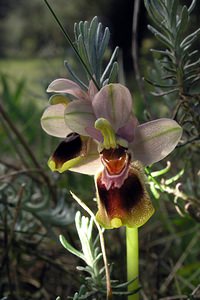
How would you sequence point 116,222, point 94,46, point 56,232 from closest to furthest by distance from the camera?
point 116,222, point 94,46, point 56,232

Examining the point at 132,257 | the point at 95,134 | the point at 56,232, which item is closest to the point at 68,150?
the point at 95,134

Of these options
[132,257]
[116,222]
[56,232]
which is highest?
[116,222]

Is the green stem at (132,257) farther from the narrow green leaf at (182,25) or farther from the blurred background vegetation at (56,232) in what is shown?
the narrow green leaf at (182,25)

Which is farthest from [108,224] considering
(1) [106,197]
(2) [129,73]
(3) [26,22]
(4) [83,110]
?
(3) [26,22]

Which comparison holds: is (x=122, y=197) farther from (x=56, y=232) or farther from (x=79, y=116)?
(x=56, y=232)

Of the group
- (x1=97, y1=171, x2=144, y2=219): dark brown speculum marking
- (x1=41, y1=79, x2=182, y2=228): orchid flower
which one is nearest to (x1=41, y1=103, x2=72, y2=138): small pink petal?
(x1=41, y1=79, x2=182, y2=228): orchid flower

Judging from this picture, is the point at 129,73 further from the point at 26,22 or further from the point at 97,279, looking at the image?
the point at 97,279
